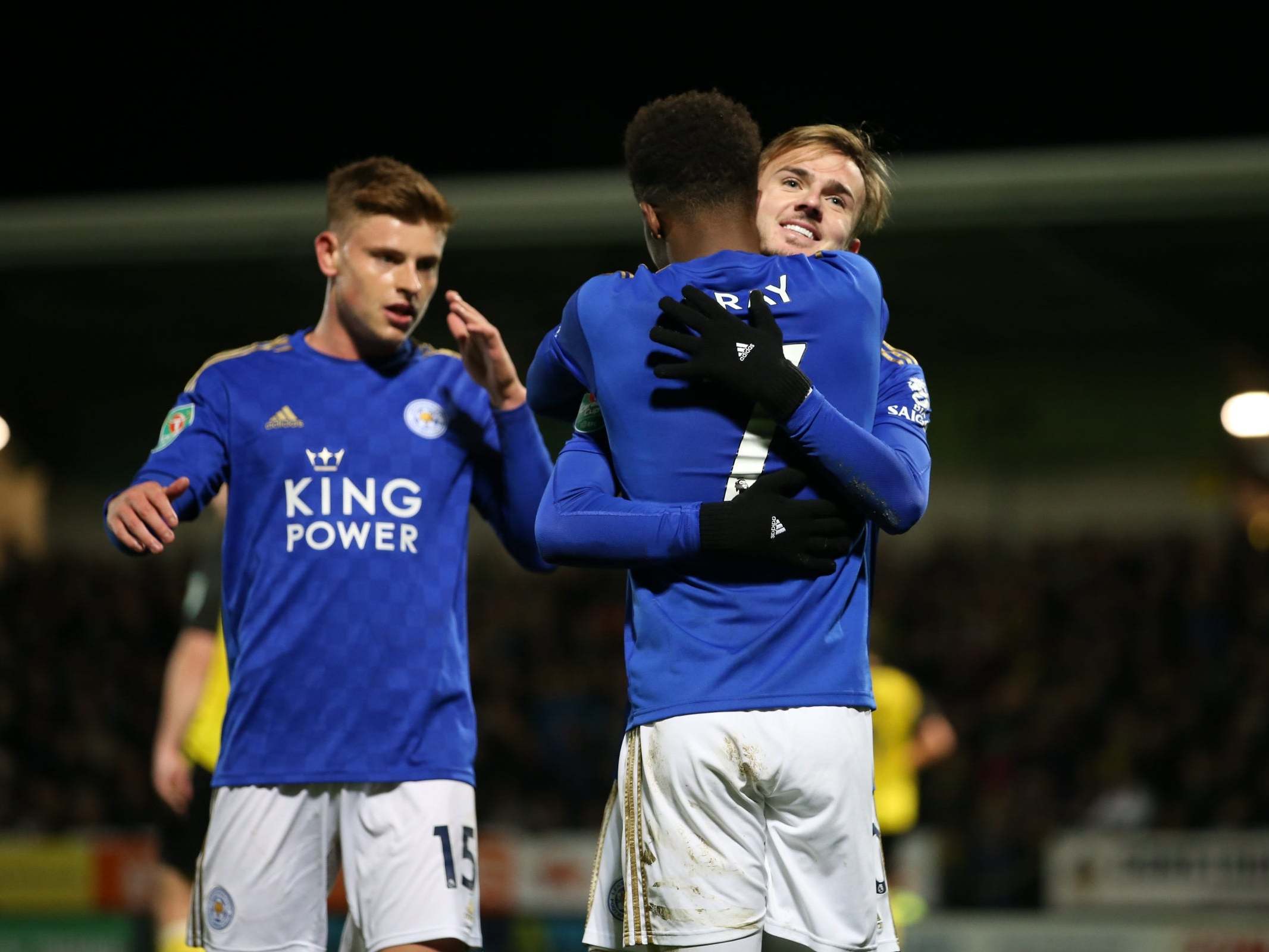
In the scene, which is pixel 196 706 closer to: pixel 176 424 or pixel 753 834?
pixel 176 424

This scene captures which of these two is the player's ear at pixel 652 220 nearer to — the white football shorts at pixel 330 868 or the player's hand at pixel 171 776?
the white football shorts at pixel 330 868

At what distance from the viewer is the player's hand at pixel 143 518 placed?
2.77 meters

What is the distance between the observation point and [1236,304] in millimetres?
12234

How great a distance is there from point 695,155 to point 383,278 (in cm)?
106

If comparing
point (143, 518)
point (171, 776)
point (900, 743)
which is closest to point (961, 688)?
point (900, 743)

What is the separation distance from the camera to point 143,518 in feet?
9.15

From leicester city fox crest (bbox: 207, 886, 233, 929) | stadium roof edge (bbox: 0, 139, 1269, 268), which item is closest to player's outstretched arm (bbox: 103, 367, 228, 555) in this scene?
leicester city fox crest (bbox: 207, 886, 233, 929)

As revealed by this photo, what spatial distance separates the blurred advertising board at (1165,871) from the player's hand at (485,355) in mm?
6035

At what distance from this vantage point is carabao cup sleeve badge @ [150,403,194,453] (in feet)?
10.1

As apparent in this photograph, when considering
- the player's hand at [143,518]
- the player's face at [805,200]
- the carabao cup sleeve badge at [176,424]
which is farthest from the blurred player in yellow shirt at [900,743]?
the player's hand at [143,518]

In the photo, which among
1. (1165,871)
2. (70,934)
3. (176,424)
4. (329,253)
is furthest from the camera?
(1165,871)

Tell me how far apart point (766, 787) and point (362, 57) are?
10.6 m

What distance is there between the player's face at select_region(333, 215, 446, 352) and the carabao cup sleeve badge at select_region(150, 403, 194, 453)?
38 centimetres

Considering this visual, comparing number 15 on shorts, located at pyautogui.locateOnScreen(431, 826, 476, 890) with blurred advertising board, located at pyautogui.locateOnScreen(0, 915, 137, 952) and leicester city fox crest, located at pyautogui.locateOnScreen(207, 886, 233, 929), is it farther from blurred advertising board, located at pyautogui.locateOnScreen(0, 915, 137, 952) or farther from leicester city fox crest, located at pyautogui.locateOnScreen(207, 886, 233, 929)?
blurred advertising board, located at pyautogui.locateOnScreen(0, 915, 137, 952)
